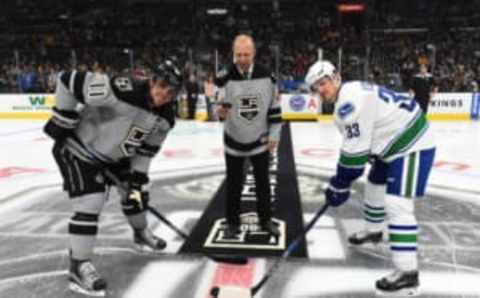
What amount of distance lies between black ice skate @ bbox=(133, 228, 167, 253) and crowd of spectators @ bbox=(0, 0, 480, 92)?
10680 millimetres

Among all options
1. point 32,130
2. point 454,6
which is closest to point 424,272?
point 32,130

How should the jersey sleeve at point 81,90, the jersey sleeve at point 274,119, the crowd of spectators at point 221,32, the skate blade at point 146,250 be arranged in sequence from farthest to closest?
the crowd of spectators at point 221,32, the jersey sleeve at point 274,119, the skate blade at point 146,250, the jersey sleeve at point 81,90

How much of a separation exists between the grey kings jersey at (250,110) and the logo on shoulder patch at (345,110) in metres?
0.79

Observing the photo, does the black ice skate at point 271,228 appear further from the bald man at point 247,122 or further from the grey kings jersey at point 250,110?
the grey kings jersey at point 250,110

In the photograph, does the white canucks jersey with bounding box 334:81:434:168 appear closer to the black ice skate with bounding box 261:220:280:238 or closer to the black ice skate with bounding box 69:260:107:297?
the black ice skate with bounding box 261:220:280:238

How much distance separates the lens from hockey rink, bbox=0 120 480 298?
2.54 m

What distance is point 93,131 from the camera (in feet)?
8.23

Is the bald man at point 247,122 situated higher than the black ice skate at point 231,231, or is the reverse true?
the bald man at point 247,122

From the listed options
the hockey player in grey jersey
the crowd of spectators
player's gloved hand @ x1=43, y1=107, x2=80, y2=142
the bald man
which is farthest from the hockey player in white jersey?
the crowd of spectators

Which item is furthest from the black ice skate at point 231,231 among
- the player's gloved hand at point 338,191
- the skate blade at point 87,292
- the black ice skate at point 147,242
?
the skate blade at point 87,292

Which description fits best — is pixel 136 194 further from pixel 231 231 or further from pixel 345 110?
pixel 345 110

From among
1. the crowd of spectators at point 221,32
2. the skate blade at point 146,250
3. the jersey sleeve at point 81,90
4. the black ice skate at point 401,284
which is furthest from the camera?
the crowd of spectators at point 221,32

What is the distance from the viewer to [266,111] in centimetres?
312

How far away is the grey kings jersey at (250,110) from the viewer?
3.02 metres
